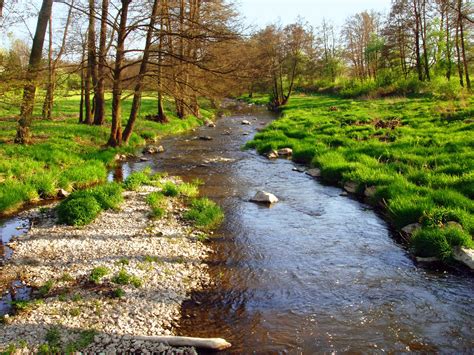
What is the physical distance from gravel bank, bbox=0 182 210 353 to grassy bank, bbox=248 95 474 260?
5362 mm

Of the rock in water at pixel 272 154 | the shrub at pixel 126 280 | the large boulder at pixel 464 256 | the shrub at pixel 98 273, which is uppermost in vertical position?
the rock in water at pixel 272 154

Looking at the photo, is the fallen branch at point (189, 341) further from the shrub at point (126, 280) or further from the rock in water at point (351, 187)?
the rock in water at point (351, 187)

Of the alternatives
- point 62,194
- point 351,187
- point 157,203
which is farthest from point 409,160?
point 62,194

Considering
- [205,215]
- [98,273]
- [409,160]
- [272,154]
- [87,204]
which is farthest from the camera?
[272,154]

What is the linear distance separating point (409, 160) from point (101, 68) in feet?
47.2

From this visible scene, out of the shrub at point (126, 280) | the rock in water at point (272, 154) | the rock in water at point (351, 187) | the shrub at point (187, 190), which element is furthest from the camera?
the rock in water at point (272, 154)

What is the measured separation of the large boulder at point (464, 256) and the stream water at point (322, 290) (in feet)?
0.79

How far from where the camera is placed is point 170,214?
10953 mm

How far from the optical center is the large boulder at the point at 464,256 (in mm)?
7523

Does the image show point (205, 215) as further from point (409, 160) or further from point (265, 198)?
point (409, 160)

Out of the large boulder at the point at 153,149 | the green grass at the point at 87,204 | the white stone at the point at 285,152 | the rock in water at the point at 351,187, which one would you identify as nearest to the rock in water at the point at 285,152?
the white stone at the point at 285,152

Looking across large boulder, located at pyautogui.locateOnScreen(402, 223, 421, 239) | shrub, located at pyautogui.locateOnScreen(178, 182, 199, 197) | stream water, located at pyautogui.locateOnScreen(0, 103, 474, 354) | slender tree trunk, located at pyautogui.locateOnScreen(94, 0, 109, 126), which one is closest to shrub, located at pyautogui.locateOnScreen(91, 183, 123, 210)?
shrub, located at pyautogui.locateOnScreen(178, 182, 199, 197)

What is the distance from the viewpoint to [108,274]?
730 cm

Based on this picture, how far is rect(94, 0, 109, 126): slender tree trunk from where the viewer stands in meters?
17.4
